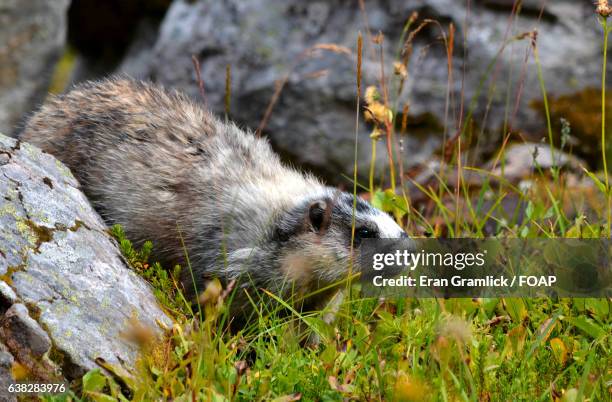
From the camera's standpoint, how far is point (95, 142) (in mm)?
5512

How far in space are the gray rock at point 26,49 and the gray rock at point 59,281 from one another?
545 centimetres

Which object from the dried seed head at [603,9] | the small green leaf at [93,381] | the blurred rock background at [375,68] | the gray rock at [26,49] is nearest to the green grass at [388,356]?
the small green leaf at [93,381]

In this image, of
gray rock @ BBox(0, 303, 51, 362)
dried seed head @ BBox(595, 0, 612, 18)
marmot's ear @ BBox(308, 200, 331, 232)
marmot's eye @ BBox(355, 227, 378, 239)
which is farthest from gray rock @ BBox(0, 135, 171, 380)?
dried seed head @ BBox(595, 0, 612, 18)

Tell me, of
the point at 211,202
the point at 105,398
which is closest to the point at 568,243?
the point at 211,202

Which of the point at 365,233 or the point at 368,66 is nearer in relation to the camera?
the point at 365,233

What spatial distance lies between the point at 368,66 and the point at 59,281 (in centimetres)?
530

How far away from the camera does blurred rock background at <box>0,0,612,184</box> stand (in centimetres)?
816

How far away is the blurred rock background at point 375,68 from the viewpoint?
321 inches

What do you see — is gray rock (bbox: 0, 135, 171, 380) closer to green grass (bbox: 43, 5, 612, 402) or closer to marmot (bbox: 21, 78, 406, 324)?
green grass (bbox: 43, 5, 612, 402)

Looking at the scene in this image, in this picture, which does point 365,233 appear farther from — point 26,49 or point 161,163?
point 26,49

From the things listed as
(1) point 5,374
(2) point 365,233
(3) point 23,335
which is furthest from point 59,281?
(2) point 365,233

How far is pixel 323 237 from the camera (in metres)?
4.86

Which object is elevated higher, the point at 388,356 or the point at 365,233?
→ the point at 365,233

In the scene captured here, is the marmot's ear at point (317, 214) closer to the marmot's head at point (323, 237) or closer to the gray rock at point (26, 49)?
the marmot's head at point (323, 237)
